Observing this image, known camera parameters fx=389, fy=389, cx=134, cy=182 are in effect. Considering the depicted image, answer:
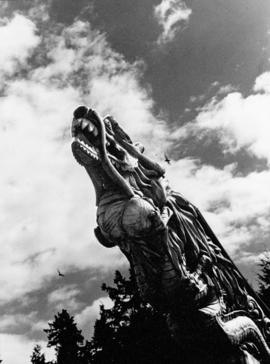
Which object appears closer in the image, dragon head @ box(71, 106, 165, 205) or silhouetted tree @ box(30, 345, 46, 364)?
dragon head @ box(71, 106, 165, 205)

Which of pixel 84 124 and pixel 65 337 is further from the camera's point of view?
pixel 65 337

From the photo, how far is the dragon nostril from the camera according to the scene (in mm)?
3621

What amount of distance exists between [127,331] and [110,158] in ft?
51.0

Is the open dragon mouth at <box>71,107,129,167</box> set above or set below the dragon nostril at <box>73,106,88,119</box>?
below

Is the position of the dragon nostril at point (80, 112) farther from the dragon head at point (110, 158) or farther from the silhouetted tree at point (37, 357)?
the silhouetted tree at point (37, 357)

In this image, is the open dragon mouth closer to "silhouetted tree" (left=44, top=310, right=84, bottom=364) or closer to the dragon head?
the dragon head

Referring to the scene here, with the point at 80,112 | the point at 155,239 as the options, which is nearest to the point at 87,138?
the point at 80,112

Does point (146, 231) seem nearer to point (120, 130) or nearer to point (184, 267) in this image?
point (184, 267)

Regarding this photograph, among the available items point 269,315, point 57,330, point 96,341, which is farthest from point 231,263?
point 57,330

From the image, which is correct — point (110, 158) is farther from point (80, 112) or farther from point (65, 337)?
point (65, 337)

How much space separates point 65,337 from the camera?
23.4 meters

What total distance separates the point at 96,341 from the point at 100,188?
17.3 meters

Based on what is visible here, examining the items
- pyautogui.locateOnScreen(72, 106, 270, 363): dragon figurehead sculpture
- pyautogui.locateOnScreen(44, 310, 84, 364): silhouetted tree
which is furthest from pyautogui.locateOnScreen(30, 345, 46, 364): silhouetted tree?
pyautogui.locateOnScreen(72, 106, 270, 363): dragon figurehead sculpture

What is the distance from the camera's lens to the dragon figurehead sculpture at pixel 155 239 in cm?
353
